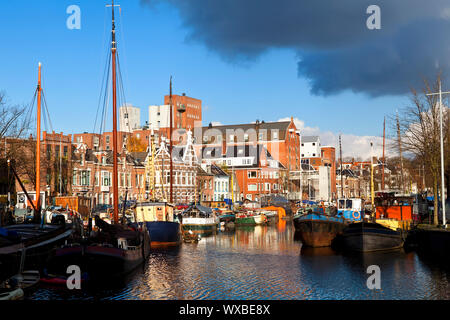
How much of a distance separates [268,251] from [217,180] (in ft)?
239

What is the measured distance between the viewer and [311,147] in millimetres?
188625

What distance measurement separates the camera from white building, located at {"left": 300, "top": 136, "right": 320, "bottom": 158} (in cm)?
18773

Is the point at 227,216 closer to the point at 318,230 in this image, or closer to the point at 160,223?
the point at 160,223

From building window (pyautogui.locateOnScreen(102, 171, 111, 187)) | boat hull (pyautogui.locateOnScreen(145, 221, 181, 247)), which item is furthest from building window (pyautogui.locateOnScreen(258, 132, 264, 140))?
boat hull (pyautogui.locateOnScreen(145, 221, 181, 247))

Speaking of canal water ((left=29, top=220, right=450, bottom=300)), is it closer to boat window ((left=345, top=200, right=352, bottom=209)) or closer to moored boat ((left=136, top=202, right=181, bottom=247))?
moored boat ((left=136, top=202, right=181, bottom=247))

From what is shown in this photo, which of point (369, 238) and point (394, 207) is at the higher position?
point (394, 207)

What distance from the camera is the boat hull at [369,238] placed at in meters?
44.0

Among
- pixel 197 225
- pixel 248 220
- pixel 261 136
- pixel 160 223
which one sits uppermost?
pixel 261 136

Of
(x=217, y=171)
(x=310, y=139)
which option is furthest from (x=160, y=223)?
(x=310, y=139)

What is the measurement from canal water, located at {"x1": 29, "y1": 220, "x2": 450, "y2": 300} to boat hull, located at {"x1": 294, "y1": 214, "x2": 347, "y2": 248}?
1214 millimetres

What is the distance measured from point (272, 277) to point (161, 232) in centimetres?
2070
